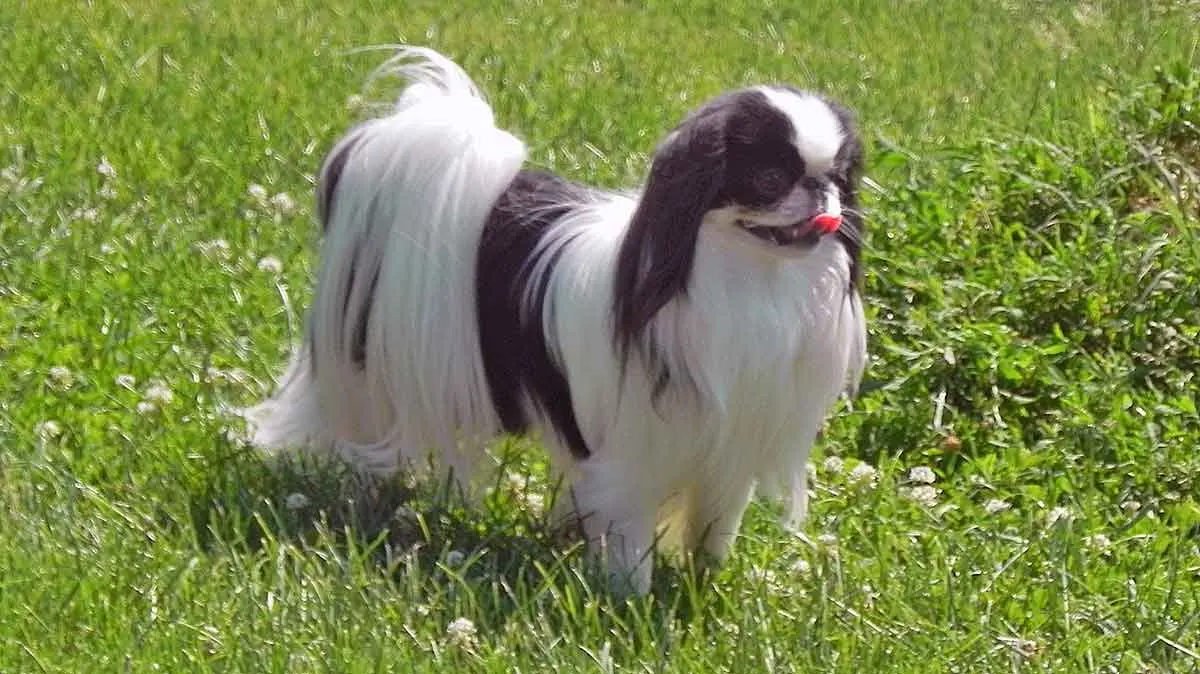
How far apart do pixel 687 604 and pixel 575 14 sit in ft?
18.9

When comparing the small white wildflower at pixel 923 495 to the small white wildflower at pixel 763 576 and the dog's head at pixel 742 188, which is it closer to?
the small white wildflower at pixel 763 576

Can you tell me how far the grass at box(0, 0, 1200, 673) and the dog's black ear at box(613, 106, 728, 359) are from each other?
22.3 inches

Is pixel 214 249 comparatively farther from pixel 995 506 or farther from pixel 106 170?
pixel 995 506

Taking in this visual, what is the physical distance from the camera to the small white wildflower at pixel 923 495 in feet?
15.9

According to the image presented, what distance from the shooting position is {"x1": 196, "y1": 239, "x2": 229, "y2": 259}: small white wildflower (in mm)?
5836

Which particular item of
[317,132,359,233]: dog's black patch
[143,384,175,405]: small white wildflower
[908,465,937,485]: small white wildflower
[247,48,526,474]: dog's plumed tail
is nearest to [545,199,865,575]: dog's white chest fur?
[247,48,526,474]: dog's plumed tail

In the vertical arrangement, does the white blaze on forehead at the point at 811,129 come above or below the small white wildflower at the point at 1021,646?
above

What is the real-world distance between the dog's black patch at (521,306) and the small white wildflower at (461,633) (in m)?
0.48

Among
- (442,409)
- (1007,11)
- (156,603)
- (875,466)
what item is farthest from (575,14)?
(156,603)

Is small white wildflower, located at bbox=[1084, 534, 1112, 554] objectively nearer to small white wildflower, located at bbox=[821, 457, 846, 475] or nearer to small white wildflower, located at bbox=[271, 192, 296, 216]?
small white wildflower, located at bbox=[821, 457, 846, 475]

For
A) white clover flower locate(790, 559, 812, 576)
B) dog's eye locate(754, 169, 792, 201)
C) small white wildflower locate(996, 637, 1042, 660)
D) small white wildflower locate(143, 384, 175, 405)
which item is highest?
dog's eye locate(754, 169, 792, 201)

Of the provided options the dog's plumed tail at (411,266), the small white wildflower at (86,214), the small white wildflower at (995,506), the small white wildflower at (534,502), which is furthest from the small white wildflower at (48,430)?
the small white wildflower at (995,506)

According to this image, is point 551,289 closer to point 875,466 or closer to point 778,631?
point 778,631

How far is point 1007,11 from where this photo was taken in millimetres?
10500
